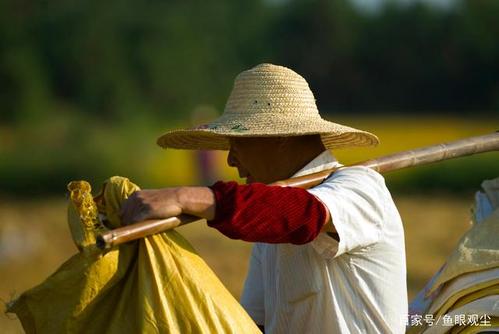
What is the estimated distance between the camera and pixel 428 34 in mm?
33906

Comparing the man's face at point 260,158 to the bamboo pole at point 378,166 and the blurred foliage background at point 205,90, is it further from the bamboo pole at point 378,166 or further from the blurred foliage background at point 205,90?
the blurred foliage background at point 205,90

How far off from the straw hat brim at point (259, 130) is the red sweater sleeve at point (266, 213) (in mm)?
390

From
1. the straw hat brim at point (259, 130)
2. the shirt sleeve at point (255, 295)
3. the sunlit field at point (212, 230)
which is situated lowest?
the sunlit field at point (212, 230)

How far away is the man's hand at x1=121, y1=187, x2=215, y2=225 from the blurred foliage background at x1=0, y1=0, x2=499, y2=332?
6453 millimetres

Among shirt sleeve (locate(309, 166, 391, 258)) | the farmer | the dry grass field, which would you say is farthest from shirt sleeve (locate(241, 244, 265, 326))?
the dry grass field

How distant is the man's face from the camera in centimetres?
324

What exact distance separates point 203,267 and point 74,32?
988 inches

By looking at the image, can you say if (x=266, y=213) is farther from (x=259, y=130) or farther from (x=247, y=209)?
(x=259, y=130)

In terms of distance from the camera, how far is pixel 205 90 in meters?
27.1

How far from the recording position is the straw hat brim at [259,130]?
3139mm

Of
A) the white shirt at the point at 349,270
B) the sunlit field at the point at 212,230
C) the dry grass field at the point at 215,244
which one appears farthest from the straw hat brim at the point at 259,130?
the dry grass field at the point at 215,244

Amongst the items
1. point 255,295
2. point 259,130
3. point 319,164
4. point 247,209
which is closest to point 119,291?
point 247,209

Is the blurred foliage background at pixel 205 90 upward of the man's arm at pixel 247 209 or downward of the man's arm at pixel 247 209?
downward

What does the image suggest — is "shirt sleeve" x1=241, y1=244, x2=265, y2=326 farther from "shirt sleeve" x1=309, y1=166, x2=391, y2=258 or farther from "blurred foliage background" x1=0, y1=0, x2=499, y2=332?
"blurred foliage background" x1=0, y1=0, x2=499, y2=332
